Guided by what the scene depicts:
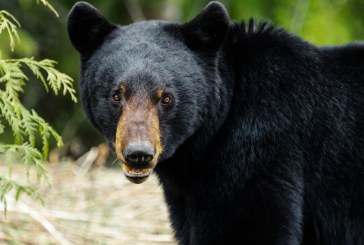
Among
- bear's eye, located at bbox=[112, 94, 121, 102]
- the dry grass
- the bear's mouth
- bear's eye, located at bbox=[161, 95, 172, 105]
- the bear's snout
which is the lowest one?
the dry grass

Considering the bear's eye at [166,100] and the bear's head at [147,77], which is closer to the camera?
the bear's head at [147,77]

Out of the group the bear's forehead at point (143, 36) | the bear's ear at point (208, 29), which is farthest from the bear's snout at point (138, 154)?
the bear's ear at point (208, 29)

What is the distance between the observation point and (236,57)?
17.5 ft

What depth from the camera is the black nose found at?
461cm

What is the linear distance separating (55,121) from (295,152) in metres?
9.17

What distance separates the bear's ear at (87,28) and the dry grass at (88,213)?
1.41m

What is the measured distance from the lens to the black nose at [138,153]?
4613 mm

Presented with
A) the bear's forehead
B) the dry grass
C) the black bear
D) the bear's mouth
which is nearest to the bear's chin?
the bear's mouth

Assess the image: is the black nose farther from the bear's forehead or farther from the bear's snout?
the bear's forehead

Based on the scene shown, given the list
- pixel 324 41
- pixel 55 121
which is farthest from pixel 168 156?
pixel 55 121

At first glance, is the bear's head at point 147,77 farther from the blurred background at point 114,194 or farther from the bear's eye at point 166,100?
the blurred background at point 114,194

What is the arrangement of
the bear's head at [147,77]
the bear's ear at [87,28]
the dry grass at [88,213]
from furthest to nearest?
→ the dry grass at [88,213] < the bear's ear at [87,28] < the bear's head at [147,77]

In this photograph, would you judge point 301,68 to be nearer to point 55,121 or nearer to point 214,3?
point 214,3

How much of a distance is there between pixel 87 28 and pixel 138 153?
110 centimetres
